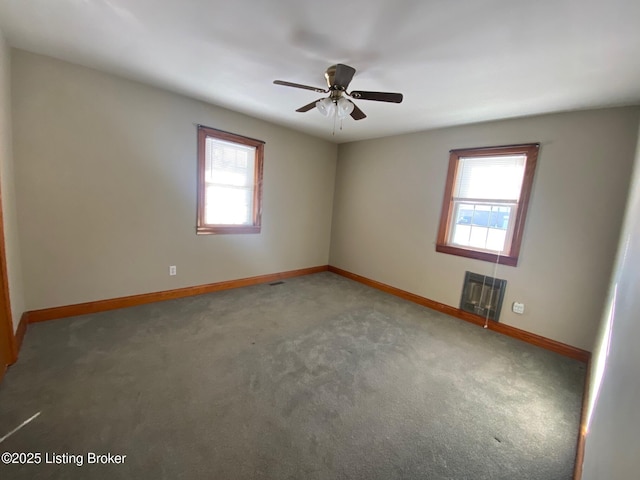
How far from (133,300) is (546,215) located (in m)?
4.74

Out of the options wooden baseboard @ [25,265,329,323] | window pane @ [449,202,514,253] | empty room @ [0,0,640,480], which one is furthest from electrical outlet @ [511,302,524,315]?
wooden baseboard @ [25,265,329,323]

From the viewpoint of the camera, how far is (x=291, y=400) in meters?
1.78

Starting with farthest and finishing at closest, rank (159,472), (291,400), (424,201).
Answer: (424,201) → (291,400) → (159,472)

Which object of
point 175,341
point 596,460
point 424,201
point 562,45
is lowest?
point 175,341

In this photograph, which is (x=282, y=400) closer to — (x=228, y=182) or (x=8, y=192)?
(x=8, y=192)

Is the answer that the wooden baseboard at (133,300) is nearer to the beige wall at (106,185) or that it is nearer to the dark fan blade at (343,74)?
the beige wall at (106,185)

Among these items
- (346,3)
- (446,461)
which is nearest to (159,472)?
(446,461)

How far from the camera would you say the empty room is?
56.6 inches

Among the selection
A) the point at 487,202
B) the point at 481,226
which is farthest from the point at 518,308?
the point at 487,202

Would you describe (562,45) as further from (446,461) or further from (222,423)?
(222,423)

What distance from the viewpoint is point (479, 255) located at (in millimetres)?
3230

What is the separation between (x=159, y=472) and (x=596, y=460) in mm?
1888

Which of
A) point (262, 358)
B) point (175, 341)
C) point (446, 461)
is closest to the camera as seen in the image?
point (446, 461)

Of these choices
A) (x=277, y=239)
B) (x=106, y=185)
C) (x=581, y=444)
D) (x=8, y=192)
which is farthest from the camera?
(x=277, y=239)
